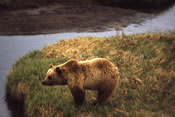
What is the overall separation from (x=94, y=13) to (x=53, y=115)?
914cm

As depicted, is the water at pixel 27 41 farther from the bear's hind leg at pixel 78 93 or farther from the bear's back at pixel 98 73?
the bear's back at pixel 98 73

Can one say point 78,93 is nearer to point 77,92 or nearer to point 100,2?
point 77,92

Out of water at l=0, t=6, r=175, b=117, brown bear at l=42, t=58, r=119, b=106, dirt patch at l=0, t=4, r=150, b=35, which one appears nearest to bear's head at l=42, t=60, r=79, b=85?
brown bear at l=42, t=58, r=119, b=106

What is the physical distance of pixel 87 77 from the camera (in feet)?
16.1

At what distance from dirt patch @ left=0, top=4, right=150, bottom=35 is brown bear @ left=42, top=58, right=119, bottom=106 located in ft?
21.0

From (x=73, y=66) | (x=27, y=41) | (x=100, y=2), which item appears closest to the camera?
(x=73, y=66)

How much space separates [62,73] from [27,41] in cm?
578

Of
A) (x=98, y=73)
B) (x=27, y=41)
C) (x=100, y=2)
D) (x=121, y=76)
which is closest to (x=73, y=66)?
(x=98, y=73)

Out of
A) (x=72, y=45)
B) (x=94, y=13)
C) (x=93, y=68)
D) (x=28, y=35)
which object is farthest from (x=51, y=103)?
(x=94, y=13)

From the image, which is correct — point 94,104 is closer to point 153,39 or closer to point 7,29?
point 153,39

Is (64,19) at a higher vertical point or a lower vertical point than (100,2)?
lower

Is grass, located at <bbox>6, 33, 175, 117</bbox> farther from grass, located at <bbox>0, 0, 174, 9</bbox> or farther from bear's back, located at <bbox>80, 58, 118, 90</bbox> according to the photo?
grass, located at <bbox>0, 0, 174, 9</bbox>

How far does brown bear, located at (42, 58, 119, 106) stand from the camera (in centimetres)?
488

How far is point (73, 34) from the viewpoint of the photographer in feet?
36.3
